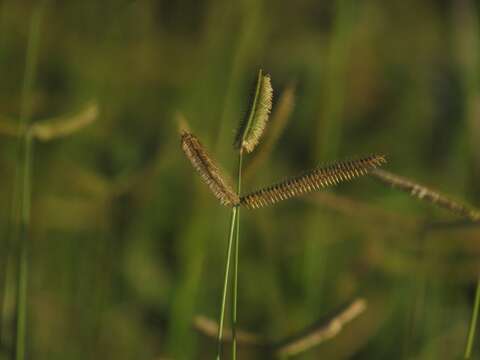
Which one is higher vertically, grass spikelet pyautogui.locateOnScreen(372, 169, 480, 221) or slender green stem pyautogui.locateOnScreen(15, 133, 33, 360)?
grass spikelet pyautogui.locateOnScreen(372, 169, 480, 221)

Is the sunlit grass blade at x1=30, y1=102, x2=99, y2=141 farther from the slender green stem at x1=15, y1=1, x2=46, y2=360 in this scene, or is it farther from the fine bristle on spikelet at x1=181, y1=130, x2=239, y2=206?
the fine bristle on spikelet at x1=181, y1=130, x2=239, y2=206

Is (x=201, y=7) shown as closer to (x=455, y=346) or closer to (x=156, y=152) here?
(x=156, y=152)

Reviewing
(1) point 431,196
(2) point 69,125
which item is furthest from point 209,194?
(1) point 431,196

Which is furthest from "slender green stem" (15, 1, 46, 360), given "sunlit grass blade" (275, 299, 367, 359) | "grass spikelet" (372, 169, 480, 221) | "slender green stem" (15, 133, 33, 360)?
"grass spikelet" (372, 169, 480, 221)

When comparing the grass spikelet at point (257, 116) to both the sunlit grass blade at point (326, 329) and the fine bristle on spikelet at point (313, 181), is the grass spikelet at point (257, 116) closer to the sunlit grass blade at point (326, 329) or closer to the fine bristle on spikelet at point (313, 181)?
the fine bristle on spikelet at point (313, 181)

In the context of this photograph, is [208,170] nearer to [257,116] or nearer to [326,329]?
[257,116]
